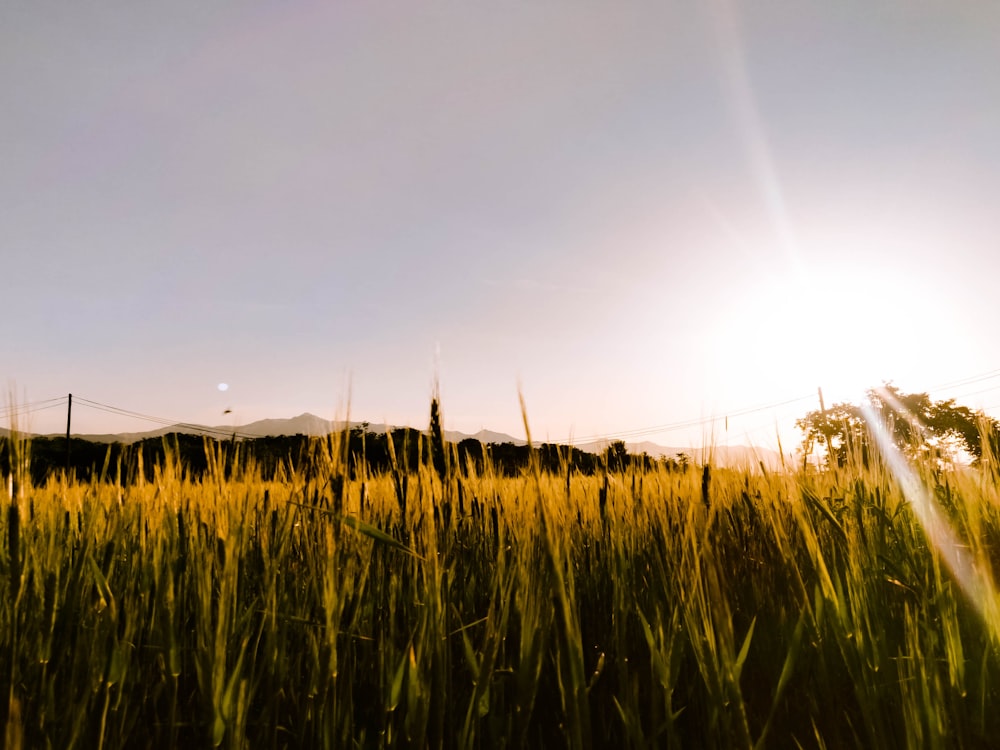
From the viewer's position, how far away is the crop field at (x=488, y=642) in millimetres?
866

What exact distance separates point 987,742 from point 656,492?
5.00 ft

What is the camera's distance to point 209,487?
7.29 feet

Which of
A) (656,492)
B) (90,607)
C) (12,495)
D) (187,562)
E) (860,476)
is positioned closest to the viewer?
(12,495)

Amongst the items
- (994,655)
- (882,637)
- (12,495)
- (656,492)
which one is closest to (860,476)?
(656,492)

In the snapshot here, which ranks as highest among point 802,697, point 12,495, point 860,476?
point 12,495

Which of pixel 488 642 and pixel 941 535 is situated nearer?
pixel 488 642

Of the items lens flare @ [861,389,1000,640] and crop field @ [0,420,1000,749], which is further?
lens flare @ [861,389,1000,640]

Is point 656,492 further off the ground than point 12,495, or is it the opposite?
point 12,495

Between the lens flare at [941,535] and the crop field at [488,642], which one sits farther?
the lens flare at [941,535]

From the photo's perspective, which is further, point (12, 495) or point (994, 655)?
point (994, 655)

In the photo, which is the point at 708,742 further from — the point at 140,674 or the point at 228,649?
the point at 140,674

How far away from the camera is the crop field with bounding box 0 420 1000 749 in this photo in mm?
866

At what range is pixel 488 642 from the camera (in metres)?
0.90

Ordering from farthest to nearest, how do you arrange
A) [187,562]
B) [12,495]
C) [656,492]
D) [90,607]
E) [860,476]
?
[656,492] → [860,476] → [187,562] → [90,607] → [12,495]
